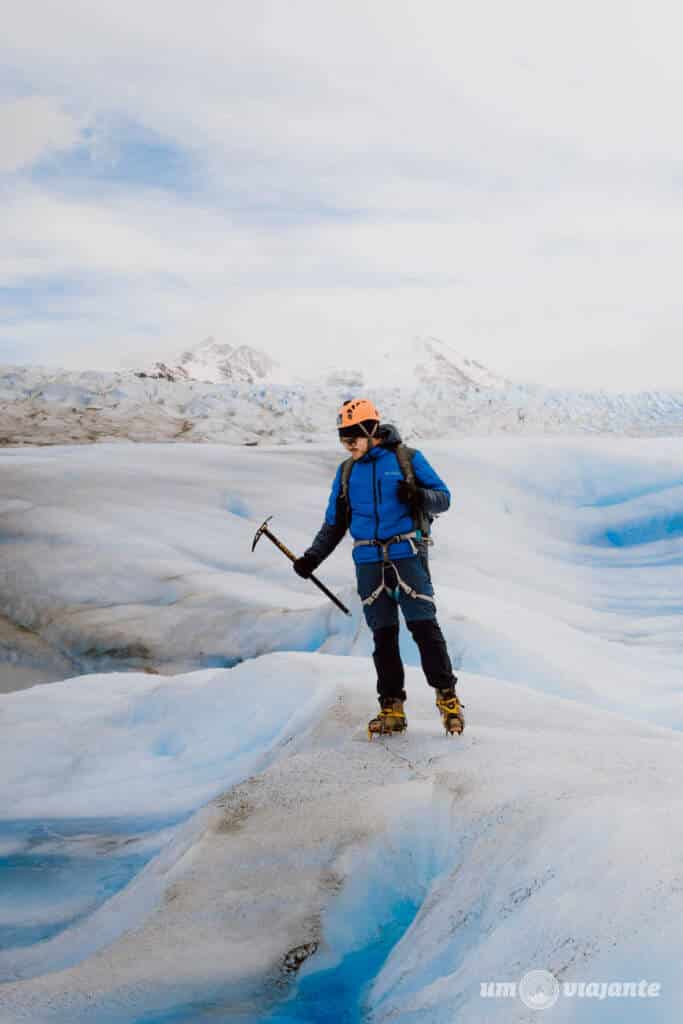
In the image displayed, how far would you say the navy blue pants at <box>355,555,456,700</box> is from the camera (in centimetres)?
437

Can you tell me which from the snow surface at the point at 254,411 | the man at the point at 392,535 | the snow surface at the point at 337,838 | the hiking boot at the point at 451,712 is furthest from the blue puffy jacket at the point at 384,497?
the snow surface at the point at 254,411

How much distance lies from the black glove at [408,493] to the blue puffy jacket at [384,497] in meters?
0.02

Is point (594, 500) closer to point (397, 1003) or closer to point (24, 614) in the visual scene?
point (24, 614)

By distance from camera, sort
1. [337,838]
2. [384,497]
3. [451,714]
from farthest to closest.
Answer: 1. [384,497]
2. [451,714]
3. [337,838]

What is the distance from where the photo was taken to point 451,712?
4.25m

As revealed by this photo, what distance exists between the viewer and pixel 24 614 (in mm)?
14219

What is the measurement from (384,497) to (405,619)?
61 centimetres

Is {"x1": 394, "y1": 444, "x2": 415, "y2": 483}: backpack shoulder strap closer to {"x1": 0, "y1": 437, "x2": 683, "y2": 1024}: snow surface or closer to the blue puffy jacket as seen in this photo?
the blue puffy jacket

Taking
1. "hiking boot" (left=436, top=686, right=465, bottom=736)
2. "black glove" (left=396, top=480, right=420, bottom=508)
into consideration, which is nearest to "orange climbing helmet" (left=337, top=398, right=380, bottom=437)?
"black glove" (left=396, top=480, right=420, bottom=508)

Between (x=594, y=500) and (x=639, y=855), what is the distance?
23.4 m

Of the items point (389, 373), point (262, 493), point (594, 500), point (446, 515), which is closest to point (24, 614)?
point (262, 493)

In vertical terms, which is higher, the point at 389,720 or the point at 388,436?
the point at 388,436

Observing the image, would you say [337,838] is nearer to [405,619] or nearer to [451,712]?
[451,712]

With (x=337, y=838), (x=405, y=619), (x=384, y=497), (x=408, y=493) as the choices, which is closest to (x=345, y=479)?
(x=384, y=497)
